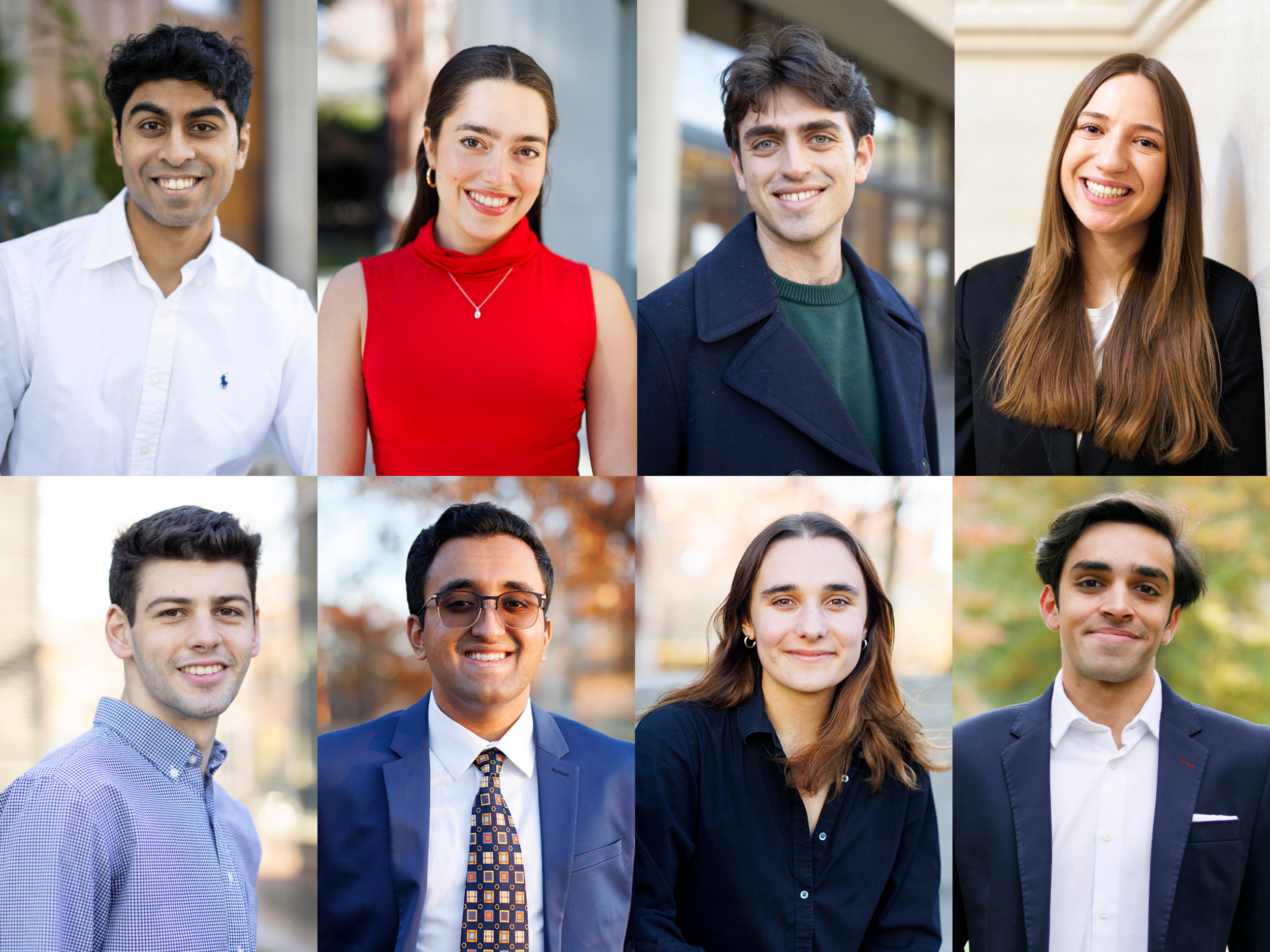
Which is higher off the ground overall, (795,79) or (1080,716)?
(795,79)

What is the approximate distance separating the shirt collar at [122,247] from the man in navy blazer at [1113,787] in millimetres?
2158

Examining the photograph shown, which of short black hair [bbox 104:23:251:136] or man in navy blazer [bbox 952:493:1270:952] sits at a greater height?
short black hair [bbox 104:23:251:136]

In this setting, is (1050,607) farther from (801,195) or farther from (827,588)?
(801,195)

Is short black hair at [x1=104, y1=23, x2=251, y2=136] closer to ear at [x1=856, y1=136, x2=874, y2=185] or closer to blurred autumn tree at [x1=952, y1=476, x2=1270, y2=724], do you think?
ear at [x1=856, y1=136, x2=874, y2=185]

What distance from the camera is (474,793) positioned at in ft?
8.73

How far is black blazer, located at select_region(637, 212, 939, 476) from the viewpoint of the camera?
104 inches

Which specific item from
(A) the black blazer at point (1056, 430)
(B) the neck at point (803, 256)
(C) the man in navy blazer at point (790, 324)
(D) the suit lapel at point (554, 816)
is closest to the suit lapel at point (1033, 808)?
(A) the black blazer at point (1056, 430)

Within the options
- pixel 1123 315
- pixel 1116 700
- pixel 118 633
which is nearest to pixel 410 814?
pixel 118 633

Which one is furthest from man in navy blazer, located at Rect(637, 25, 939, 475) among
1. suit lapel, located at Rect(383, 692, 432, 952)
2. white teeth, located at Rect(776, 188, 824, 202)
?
suit lapel, located at Rect(383, 692, 432, 952)

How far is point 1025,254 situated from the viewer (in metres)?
2.68

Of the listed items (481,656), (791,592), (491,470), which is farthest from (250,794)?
(791,592)

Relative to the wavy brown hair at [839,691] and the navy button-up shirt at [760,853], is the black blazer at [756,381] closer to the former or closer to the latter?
the wavy brown hair at [839,691]

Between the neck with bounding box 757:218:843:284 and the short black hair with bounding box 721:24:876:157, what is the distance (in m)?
0.23

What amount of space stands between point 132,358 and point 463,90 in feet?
3.43
